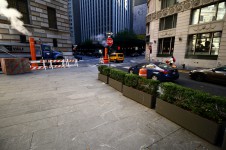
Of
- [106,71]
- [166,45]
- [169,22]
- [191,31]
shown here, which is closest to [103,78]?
[106,71]

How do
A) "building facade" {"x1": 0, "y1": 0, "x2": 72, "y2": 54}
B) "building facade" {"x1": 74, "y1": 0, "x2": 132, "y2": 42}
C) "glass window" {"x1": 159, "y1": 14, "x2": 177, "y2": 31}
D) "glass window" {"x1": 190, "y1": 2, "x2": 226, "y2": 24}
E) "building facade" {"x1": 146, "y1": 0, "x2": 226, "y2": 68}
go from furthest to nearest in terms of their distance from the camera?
"building facade" {"x1": 74, "y1": 0, "x2": 132, "y2": 42}
"glass window" {"x1": 159, "y1": 14, "x2": 177, "y2": 31}
"building facade" {"x1": 0, "y1": 0, "x2": 72, "y2": 54}
"building facade" {"x1": 146, "y1": 0, "x2": 226, "y2": 68}
"glass window" {"x1": 190, "y1": 2, "x2": 226, "y2": 24}

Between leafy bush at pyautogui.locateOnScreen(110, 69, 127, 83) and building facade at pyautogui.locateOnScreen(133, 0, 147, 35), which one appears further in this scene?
building facade at pyautogui.locateOnScreen(133, 0, 147, 35)

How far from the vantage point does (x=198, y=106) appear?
315 centimetres

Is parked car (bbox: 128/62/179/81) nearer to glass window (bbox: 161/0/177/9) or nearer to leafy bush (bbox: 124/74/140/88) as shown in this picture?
leafy bush (bbox: 124/74/140/88)

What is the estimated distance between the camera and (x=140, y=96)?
197 inches

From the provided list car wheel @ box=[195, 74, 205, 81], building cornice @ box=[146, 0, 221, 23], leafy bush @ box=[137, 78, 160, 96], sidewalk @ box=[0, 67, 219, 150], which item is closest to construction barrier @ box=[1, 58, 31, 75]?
sidewalk @ box=[0, 67, 219, 150]

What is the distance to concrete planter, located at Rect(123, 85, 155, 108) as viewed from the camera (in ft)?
15.2

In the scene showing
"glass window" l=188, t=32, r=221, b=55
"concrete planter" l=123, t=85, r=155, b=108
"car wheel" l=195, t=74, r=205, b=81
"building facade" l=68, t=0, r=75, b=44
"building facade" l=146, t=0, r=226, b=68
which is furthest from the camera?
"building facade" l=68, t=0, r=75, b=44

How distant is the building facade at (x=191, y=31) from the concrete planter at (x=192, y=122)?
14.3 meters

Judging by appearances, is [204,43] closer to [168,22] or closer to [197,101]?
[168,22]

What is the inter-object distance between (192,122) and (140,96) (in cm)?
207

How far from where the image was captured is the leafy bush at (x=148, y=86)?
14.7 feet

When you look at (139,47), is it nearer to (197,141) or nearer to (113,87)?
(113,87)

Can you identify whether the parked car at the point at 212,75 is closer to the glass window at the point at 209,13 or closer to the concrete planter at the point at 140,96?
the concrete planter at the point at 140,96
